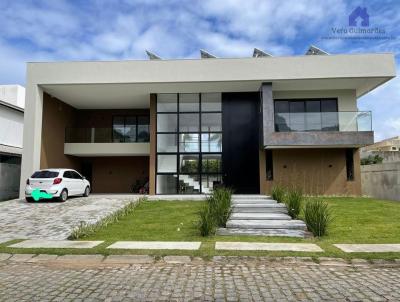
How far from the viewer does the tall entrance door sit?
1841cm

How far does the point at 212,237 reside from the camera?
8719 millimetres

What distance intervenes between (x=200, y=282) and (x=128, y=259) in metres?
1.95

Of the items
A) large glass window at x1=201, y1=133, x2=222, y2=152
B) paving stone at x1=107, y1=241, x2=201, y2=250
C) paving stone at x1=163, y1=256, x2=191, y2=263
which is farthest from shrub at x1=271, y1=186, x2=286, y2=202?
paving stone at x1=163, y1=256, x2=191, y2=263

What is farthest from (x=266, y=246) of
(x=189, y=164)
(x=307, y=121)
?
(x=189, y=164)

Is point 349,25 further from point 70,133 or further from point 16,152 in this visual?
point 16,152

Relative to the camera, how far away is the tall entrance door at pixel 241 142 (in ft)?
60.4

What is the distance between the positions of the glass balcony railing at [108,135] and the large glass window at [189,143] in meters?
1.94

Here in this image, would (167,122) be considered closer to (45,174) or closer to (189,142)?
(189,142)

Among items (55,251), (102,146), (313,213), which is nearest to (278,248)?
(313,213)

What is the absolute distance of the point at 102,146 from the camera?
67.1ft

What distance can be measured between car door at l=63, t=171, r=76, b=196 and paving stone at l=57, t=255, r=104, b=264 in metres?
9.26

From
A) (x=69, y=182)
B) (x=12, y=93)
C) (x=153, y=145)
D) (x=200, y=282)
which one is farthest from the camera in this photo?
(x=12, y=93)

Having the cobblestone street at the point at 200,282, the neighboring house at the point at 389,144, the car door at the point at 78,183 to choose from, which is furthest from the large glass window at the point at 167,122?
the neighboring house at the point at 389,144

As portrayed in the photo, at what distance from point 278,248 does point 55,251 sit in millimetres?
4683
